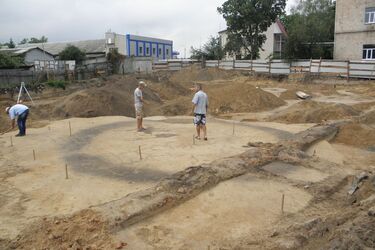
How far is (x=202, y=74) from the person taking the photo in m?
33.6

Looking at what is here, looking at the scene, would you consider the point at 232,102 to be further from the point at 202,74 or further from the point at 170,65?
the point at 170,65

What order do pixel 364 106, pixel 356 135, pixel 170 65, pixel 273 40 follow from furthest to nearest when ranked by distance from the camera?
pixel 273 40, pixel 170 65, pixel 364 106, pixel 356 135

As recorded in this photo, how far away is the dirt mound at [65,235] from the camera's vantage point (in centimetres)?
488

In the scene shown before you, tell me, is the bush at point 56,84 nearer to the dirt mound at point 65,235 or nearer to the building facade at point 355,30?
the dirt mound at point 65,235

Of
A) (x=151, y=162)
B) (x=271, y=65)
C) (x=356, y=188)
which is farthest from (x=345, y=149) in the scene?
(x=271, y=65)

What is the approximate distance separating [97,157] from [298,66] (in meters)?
26.2

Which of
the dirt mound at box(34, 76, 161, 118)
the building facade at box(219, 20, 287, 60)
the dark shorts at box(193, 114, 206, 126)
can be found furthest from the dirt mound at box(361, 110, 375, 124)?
the building facade at box(219, 20, 287, 60)

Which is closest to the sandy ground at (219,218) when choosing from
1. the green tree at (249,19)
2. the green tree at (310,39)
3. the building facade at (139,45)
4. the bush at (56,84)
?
the bush at (56,84)

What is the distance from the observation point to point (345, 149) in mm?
10789

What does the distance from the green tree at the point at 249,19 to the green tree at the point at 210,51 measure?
354cm

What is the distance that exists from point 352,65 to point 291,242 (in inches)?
1050

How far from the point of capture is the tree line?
3356 centimetres

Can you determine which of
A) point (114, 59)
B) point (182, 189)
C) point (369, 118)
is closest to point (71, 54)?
point (114, 59)

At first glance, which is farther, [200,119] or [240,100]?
[240,100]
